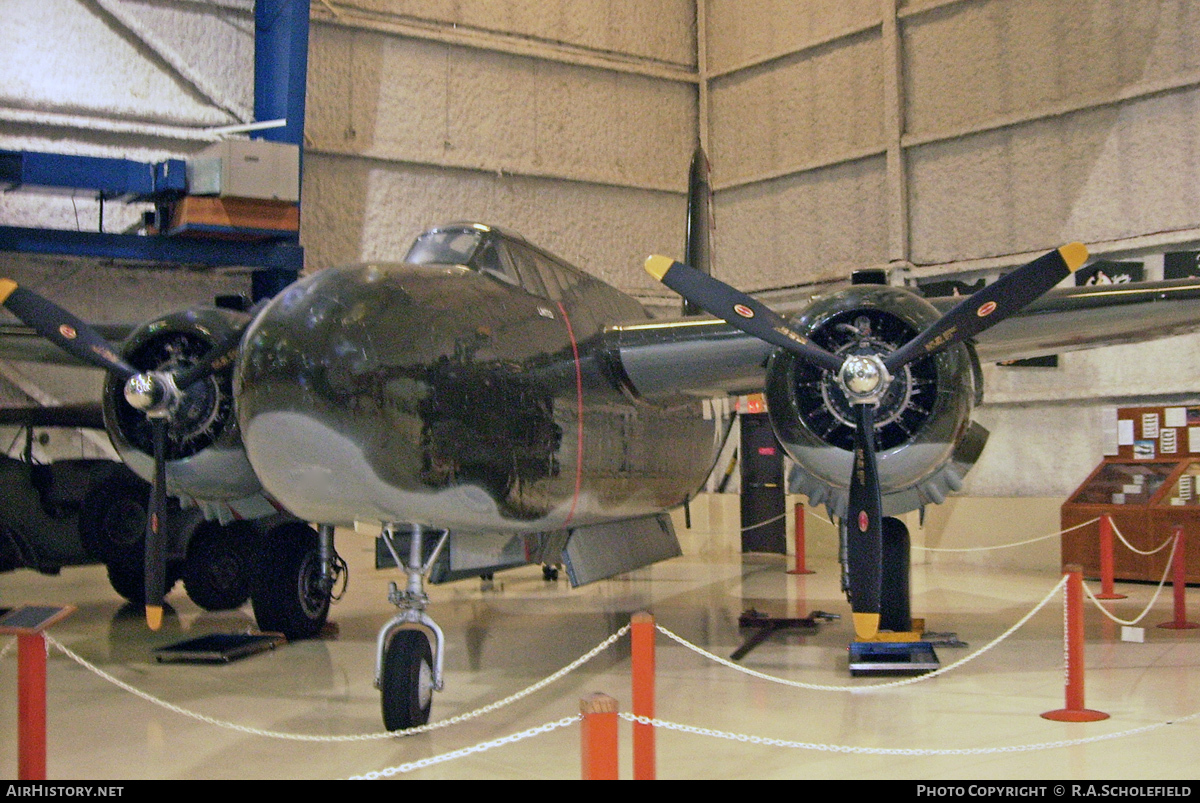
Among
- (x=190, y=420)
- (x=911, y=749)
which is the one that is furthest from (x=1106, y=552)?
(x=190, y=420)

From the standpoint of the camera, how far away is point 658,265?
668 cm

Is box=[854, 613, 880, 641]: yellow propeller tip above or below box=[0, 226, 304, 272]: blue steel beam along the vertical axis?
below

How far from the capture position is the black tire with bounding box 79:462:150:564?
35.4 feet

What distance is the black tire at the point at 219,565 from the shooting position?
1105cm

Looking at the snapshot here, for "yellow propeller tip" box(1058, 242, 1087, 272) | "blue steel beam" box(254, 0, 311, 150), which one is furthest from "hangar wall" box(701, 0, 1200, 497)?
"yellow propeller tip" box(1058, 242, 1087, 272)

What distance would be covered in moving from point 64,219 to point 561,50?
27.5ft

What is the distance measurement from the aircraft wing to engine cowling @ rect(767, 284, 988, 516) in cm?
38

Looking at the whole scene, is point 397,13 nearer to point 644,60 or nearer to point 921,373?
point 644,60

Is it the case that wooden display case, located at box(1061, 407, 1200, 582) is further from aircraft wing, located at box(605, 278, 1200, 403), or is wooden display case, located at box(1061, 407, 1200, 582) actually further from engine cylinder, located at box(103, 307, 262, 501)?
engine cylinder, located at box(103, 307, 262, 501)

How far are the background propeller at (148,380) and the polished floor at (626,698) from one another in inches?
37.7

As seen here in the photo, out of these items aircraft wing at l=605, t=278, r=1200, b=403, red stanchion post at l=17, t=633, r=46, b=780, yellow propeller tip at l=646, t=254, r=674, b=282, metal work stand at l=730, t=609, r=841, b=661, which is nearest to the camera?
red stanchion post at l=17, t=633, r=46, b=780

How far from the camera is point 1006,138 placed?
15258mm

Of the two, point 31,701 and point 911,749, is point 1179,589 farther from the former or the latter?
point 31,701

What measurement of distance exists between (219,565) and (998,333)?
7927 millimetres
